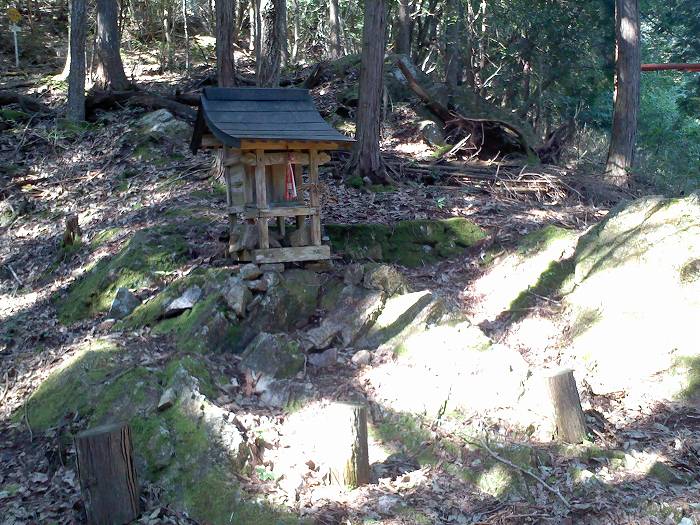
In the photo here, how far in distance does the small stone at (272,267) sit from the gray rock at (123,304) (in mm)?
1570

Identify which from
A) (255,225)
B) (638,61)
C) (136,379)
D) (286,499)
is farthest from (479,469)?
(638,61)

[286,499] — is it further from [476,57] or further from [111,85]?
[476,57]

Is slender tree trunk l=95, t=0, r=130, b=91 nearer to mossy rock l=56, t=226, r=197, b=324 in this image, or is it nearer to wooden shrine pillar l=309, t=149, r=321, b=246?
mossy rock l=56, t=226, r=197, b=324

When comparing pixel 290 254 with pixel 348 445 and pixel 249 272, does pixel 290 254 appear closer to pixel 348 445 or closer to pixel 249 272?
pixel 249 272

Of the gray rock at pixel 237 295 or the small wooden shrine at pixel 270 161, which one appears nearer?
the gray rock at pixel 237 295

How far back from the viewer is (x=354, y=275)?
790 centimetres

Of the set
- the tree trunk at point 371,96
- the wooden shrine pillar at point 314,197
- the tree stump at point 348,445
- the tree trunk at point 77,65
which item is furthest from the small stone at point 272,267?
the tree trunk at point 77,65

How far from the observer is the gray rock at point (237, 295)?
714 cm

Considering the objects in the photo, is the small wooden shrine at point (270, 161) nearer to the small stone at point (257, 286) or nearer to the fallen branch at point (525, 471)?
the small stone at point (257, 286)

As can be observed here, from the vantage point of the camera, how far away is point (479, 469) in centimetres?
560

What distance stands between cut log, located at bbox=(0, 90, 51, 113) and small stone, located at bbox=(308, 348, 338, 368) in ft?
35.7

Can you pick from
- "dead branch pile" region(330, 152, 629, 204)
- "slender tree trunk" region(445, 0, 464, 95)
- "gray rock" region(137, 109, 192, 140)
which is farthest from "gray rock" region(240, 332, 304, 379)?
"slender tree trunk" region(445, 0, 464, 95)

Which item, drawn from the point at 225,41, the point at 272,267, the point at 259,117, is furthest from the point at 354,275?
the point at 225,41

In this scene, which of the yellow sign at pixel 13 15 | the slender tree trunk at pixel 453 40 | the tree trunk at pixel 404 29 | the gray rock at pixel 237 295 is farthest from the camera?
the slender tree trunk at pixel 453 40
